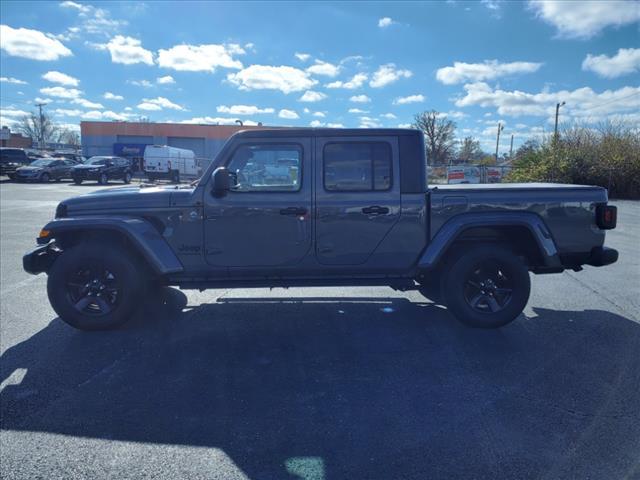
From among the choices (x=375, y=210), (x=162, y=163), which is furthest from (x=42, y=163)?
(x=375, y=210)

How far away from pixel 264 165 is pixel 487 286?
2684 mm

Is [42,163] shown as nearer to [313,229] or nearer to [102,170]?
[102,170]

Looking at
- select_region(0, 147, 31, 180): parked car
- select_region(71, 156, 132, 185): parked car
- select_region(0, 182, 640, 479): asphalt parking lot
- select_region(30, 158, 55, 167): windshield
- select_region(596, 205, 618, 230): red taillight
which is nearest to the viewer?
select_region(0, 182, 640, 479): asphalt parking lot

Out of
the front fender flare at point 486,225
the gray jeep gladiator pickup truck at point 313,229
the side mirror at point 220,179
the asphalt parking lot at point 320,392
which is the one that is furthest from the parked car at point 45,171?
the front fender flare at point 486,225

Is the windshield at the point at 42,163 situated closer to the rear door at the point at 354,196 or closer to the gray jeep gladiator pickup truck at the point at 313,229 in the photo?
the gray jeep gladiator pickup truck at the point at 313,229

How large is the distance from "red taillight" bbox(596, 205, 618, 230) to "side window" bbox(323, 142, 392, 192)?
2.21 metres

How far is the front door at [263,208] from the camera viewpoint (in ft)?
15.7

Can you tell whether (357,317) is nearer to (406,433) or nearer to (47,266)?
(406,433)

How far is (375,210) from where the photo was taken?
4.82 m

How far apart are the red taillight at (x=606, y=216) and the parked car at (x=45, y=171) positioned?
32.2 metres

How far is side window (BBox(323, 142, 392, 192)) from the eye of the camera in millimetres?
4883

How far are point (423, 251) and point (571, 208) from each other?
1619 millimetres

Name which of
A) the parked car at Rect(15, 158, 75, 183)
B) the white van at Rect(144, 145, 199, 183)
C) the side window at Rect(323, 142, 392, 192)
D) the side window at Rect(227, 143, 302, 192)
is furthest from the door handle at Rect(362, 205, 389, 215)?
the parked car at Rect(15, 158, 75, 183)

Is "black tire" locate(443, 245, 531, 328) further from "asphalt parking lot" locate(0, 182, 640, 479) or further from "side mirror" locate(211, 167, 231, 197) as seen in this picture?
"side mirror" locate(211, 167, 231, 197)
